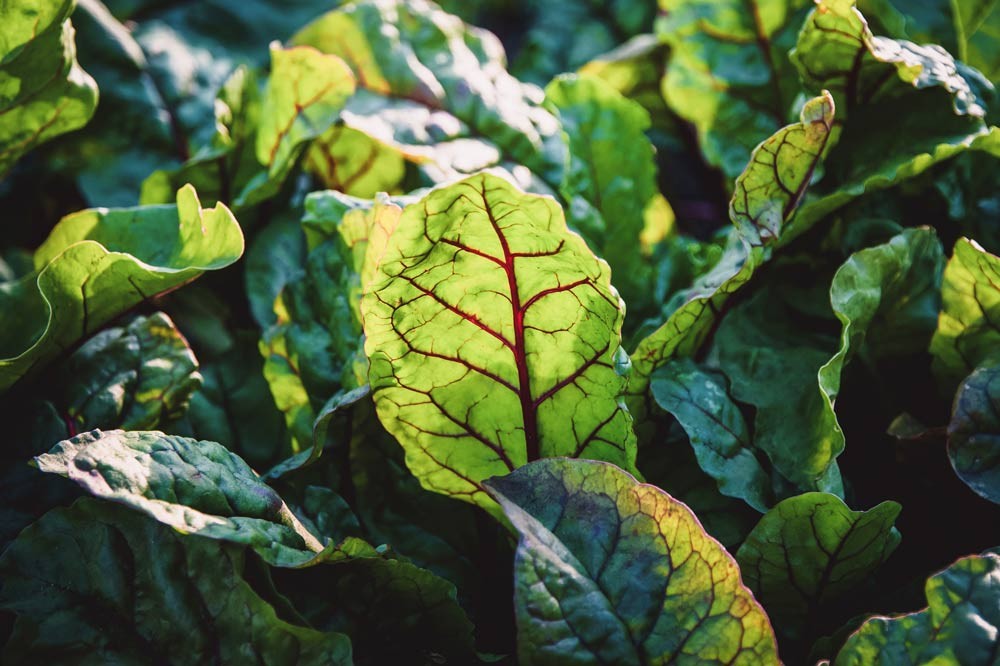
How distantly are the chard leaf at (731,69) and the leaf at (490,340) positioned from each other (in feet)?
1.96

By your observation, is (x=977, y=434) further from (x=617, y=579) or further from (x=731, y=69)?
(x=731, y=69)

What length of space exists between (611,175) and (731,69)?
0.25 meters

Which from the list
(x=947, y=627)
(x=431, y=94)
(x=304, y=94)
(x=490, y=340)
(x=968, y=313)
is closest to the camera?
(x=947, y=627)

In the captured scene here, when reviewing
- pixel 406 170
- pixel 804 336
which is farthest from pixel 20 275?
pixel 804 336

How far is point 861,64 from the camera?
897 mm

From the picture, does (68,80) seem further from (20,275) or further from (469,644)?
(469,644)

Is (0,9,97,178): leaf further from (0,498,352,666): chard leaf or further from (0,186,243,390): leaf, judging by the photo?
(0,498,352,666): chard leaf

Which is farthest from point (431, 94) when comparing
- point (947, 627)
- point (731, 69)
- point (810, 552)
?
point (947, 627)

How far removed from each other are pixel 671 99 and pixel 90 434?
945 mm

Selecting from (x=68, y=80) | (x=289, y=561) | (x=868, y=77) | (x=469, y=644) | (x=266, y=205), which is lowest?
(x=469, y=644)

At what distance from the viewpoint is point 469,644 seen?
0.77 metres

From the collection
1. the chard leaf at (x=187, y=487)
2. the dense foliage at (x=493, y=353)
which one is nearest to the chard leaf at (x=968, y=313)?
the dense foliage at (x=493, y=353)

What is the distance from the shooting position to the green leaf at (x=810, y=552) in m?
0.74

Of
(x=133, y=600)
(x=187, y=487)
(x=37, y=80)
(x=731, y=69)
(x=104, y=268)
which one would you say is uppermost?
(x=731, y=69)
